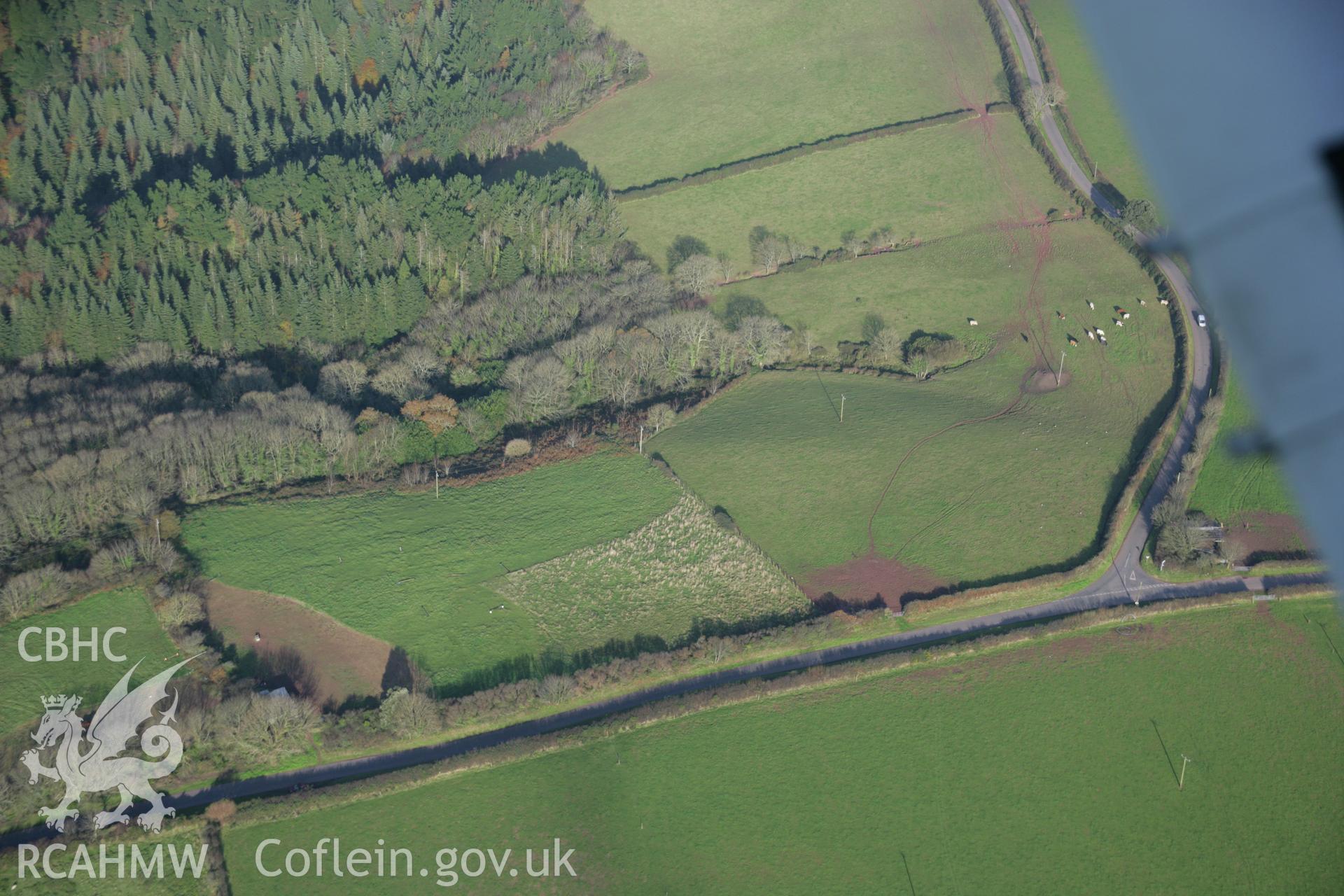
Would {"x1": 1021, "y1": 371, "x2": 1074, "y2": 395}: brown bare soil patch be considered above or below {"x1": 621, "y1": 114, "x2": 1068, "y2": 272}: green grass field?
below

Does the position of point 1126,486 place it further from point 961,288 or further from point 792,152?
point 792,152

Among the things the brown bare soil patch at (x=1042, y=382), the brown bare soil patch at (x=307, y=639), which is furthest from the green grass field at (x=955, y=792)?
the brown bare soil patch at (x=1042, y=382)

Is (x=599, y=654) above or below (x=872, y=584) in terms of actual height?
below

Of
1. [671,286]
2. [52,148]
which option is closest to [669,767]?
[671,286]

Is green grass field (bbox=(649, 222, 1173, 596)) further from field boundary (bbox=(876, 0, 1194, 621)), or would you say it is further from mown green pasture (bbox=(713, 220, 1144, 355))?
field boundary (bbox=(876, 0, 1194, 621))

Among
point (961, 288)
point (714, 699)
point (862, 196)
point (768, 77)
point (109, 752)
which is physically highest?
point (768, 77)

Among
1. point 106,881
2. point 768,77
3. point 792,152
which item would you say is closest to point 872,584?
point 106,881

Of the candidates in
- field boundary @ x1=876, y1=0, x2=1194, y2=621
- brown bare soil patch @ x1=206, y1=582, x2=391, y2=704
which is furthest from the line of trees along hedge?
field boundary @ x1=876, y1=0, x2=1194, y2=621
